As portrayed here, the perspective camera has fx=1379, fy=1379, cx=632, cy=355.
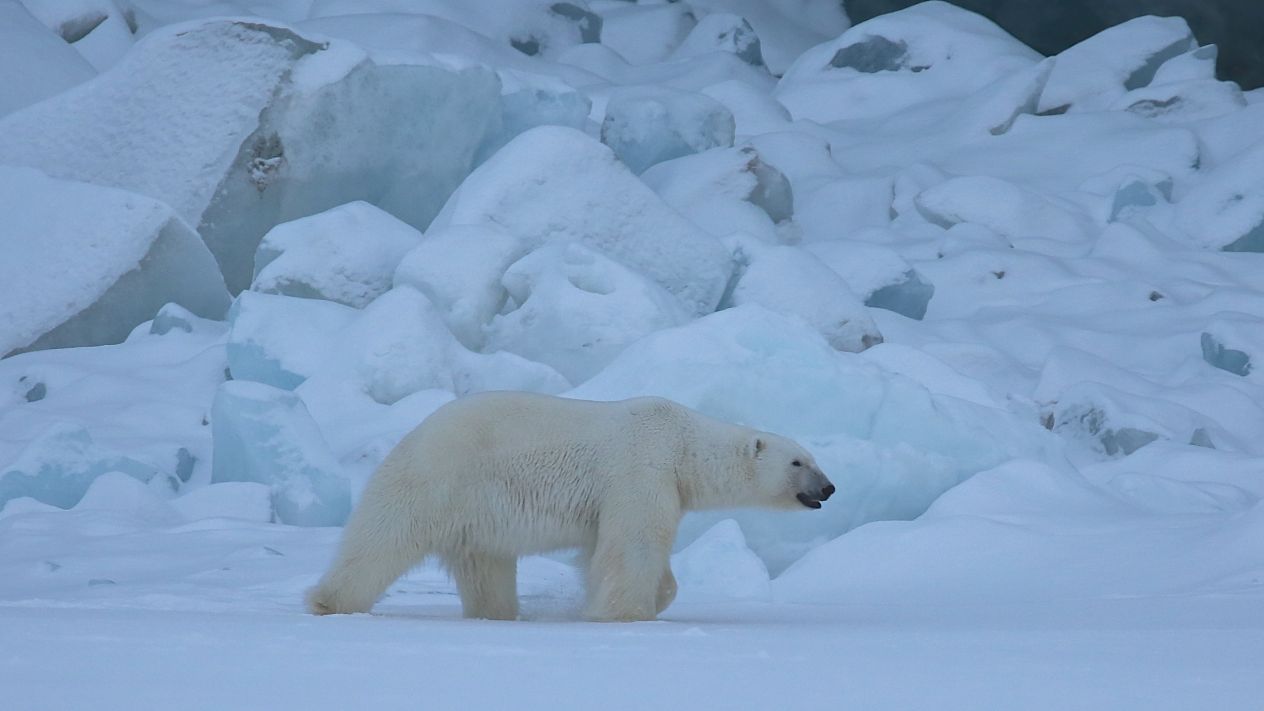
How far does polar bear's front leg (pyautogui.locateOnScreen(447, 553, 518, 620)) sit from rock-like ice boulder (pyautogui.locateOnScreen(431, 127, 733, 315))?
20.2ft

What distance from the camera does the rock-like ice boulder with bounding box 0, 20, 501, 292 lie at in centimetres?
1116

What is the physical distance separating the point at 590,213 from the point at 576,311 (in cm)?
174

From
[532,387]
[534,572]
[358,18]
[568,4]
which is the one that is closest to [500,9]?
[568,4]

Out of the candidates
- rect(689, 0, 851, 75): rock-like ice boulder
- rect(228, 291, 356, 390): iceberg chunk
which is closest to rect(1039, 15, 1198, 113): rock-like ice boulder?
rect(689, 0, 851, 75): rock-like ice boulder

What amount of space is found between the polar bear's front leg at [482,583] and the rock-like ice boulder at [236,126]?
7.60 meters

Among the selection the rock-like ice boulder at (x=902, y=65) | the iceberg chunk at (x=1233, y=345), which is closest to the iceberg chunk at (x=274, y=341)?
the iceberg chunk at (x=1233, y=345)

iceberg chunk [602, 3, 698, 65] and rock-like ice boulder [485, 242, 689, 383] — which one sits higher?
rock-like ice boulder [485, 242, 689, 383]

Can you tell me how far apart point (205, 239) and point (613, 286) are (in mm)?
3933

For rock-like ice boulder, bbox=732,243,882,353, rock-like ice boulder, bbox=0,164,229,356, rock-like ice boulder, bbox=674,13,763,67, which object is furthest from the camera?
rock-like ice boulder, bbox=674,13,763,67

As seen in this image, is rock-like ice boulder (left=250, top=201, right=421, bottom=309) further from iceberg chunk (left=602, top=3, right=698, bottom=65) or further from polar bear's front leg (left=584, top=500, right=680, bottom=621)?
iceberg chunk (left=602, top=3, right=698, bottom=65)

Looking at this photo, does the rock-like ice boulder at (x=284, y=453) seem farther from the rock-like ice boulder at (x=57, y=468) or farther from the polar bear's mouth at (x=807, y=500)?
the polar bear's mouth at (x=807, y=500)

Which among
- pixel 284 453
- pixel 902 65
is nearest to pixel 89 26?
pixel 902 65

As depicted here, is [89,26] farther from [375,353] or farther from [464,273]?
[375,353]

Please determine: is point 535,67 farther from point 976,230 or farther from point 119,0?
point 976,230
